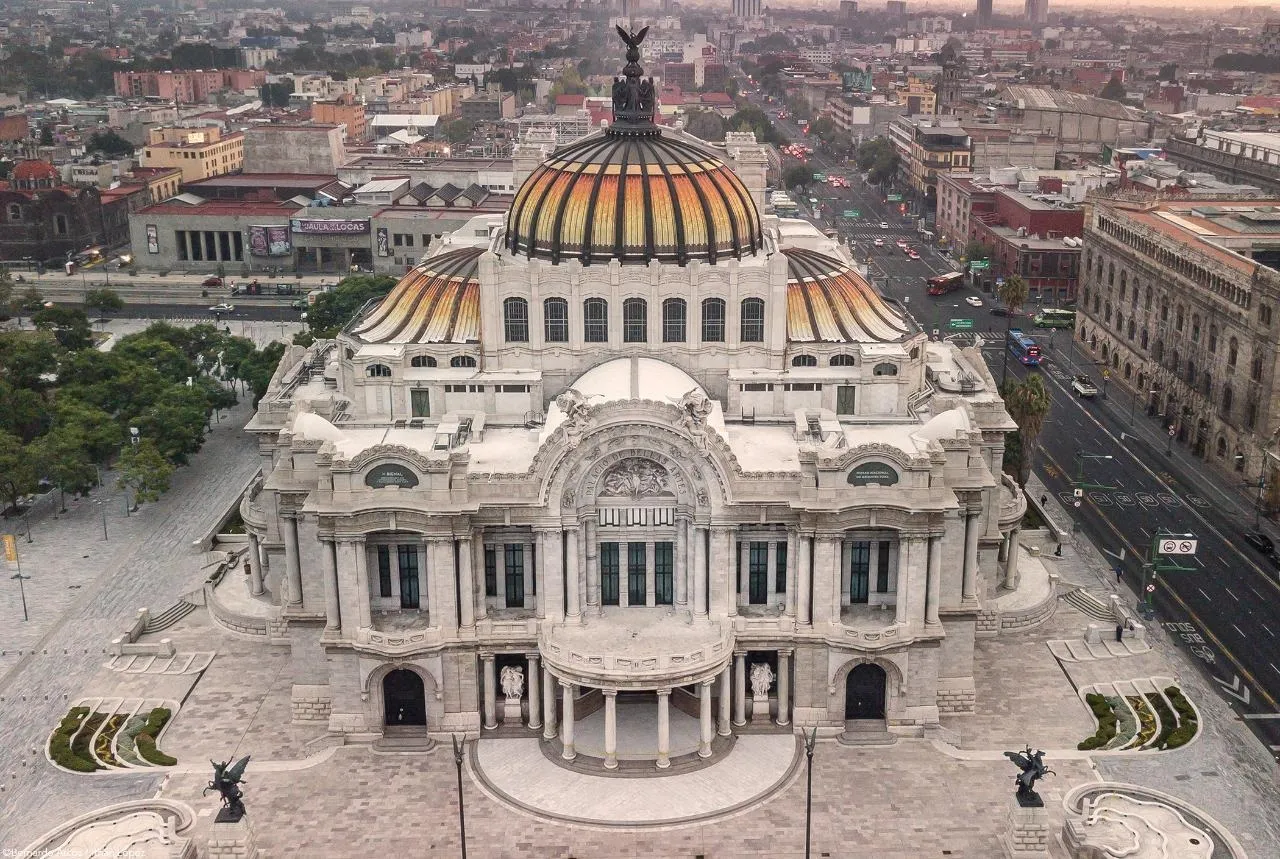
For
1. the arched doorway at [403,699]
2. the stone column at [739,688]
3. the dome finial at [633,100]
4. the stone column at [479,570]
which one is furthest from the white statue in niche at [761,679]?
the dome finial at [633,100]

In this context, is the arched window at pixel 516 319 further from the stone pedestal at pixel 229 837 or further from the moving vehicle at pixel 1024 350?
the moving vehicle at pixel 1024 350

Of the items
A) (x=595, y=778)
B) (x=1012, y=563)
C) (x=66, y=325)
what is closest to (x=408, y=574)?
(x=595, y=778)

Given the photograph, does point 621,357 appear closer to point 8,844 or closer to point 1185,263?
point 8,844

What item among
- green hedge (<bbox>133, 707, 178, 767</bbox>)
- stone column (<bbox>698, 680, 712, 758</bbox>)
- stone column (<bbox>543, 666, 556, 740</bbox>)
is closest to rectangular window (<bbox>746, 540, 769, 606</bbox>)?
stone column (<bbox>698, 680, 712, 758</bbox>)

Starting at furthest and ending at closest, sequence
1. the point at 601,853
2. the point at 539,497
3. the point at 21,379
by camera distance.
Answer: the point at 21,379 → the point at 539,497 → the point at 601,853

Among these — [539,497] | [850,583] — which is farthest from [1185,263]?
[539,497]

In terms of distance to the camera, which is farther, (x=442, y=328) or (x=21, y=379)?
(x=21, y=379)
